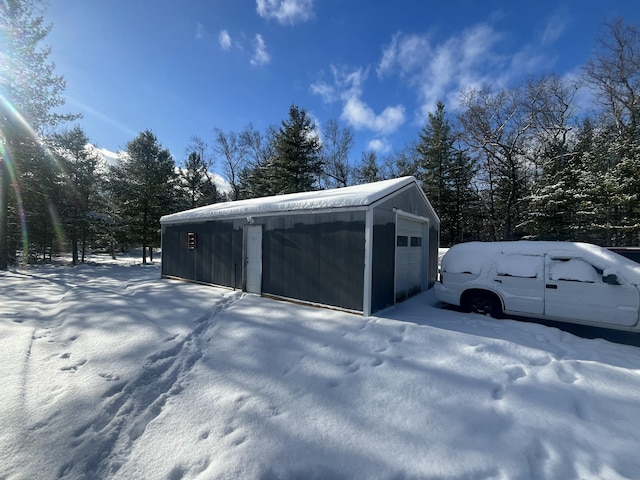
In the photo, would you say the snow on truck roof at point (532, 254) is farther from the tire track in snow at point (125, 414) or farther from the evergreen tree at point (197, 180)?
the evergreen tree at point (197, 180)

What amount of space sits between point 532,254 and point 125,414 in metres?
6.82

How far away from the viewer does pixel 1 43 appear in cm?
1212

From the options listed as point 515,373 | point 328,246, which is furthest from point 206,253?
point 515,373

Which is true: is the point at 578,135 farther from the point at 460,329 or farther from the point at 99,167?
the point at 99,167

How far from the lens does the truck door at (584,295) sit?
14.7ft

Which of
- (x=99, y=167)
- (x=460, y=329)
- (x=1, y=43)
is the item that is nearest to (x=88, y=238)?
(x=99, y=167)

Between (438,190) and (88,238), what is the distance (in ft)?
86.8

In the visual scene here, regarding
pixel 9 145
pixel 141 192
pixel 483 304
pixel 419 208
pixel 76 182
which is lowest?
pixel 483 304

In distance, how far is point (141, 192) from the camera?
18812 mm

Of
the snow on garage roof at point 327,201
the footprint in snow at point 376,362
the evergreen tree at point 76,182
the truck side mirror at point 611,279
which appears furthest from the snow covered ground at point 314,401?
the evergreen tree at point 76,182

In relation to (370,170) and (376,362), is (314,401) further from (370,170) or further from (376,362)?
(370,170)

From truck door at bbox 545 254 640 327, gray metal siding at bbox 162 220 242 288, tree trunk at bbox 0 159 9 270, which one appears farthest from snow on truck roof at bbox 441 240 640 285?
tree trunk at bbox 0 159 9 270

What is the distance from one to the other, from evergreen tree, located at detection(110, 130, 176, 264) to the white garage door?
17939 millimetres

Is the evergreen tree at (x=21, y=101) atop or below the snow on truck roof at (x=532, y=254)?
atop
